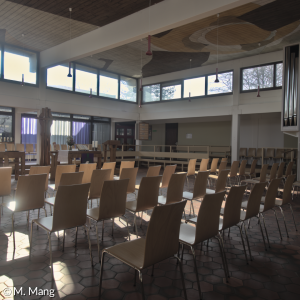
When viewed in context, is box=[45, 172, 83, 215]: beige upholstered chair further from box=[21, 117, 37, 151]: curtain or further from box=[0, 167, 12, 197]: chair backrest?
box=[21, 117, 37, 151]: curtain

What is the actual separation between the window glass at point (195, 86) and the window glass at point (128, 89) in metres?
3.16

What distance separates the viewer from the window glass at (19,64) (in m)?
9.45

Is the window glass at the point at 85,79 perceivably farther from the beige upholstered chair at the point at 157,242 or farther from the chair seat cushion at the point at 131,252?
the beige upholstered chair at the point at 157,242

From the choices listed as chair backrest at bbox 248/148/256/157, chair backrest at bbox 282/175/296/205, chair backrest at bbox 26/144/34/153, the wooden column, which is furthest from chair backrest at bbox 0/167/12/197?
chair backrest at bbox 248/148/256/157

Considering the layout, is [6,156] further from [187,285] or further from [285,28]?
[285,28]

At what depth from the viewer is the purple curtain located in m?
13.1

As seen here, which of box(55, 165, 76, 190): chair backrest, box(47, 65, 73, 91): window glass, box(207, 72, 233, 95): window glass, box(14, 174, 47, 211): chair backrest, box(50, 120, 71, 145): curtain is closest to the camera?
box(14, 174, 47, 211): chair backrest

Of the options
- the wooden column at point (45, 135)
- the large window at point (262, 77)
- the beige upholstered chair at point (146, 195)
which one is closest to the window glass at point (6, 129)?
the wooden column at point (45, 135)

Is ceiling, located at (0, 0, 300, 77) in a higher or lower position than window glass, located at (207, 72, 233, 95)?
higher

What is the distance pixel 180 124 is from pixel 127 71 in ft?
15.3

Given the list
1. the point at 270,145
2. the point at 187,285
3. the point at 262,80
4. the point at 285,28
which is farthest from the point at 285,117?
the point at 187,285

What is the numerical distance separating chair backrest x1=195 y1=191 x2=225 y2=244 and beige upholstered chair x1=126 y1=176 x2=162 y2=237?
1.07m

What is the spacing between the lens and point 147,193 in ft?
10.7

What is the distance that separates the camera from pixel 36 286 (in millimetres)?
2148
